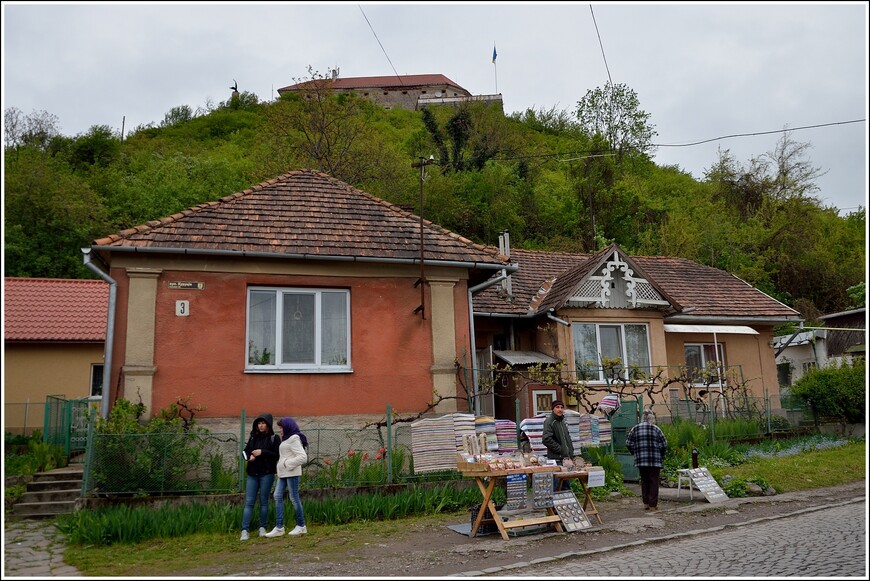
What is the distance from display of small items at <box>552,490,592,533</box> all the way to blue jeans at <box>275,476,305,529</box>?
352 centimetres

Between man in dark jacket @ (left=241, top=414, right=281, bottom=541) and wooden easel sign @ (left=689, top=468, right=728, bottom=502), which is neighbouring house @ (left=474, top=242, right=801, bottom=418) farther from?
man in dark jacket @ (left=241, top=414, right=281, bottom=541)

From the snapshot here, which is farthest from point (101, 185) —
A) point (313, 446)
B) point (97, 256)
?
point (313, 446)

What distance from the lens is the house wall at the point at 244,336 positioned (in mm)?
12570

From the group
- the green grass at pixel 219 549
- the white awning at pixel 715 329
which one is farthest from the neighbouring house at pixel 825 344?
the green grass at pixel 219 549

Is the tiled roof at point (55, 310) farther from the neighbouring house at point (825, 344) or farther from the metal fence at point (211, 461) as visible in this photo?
the neighbouring house at point (825, 344)

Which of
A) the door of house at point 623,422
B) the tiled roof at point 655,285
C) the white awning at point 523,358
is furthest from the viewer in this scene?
the tiled roof at point 655,285

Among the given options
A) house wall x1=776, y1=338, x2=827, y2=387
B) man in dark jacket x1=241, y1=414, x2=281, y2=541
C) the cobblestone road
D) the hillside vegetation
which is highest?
the hillside vegetation

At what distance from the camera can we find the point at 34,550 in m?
9.47

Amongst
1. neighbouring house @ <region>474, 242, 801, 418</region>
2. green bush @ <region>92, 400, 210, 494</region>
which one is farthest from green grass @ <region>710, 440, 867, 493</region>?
green bush @ <region>92, 400, 210, 494</region>

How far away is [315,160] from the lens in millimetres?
35406

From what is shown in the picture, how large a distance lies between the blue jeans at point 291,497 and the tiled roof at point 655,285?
29.9ft

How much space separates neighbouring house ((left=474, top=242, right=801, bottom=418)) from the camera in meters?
18.5

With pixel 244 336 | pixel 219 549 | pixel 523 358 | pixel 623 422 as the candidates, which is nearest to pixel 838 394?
pixel 623 422

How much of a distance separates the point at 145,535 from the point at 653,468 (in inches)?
298
